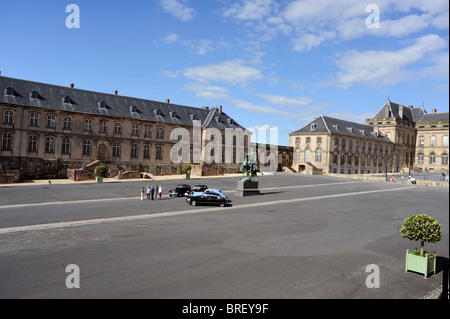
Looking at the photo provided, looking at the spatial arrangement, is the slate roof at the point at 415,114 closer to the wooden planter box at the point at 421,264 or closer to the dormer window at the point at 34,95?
the dormer window at the point at 34,95

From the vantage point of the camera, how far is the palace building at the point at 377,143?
234 feet

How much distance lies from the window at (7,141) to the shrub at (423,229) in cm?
5184

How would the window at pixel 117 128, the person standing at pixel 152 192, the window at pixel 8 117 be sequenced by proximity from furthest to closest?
the window at pixel 117 128 → the window at pixel 8 117 → the person standing at pixel 152 192

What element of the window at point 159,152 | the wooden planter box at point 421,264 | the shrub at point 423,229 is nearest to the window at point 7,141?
the window at point 159,152

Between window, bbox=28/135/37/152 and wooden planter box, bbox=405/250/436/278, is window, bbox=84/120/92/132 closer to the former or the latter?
window, bbox=28/135/37/152

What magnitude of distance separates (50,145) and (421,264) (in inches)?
2010

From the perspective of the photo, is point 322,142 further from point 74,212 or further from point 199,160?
point 74,212

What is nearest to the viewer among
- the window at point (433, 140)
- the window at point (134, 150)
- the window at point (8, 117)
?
the window at point (8, 117)

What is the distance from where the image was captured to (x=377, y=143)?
81438 millimetres

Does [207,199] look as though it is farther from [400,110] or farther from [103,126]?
[400,110]

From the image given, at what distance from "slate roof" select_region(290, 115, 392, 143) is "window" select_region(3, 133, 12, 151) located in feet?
190
